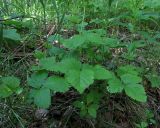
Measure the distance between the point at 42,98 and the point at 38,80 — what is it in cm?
13

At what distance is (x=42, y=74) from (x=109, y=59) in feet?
1.98

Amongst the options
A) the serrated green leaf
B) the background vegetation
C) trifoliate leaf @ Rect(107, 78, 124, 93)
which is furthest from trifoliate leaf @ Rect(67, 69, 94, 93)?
the serrated green leaf

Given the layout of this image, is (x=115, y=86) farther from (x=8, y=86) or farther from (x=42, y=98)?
(x=8, y=86)

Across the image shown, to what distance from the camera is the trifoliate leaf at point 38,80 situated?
1684 mm

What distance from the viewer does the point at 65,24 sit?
2648 mm

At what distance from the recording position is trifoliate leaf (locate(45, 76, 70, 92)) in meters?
1.60

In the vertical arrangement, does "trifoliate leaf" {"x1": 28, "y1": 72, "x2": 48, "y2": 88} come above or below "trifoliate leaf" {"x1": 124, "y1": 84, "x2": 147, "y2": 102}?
above

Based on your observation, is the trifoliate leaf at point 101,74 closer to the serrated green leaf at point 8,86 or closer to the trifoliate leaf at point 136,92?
the trifoliate leaf at point 136,92

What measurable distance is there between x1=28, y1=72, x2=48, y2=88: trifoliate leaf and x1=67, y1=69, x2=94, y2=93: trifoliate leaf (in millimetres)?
171

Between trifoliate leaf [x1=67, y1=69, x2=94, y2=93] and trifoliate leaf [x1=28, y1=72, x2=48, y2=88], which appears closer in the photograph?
trifoliate leaf [x1=67, y1=69, x2=94, y2=93]

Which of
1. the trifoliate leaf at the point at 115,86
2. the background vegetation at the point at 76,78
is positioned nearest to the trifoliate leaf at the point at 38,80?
the background vegetation at the point at 76,78

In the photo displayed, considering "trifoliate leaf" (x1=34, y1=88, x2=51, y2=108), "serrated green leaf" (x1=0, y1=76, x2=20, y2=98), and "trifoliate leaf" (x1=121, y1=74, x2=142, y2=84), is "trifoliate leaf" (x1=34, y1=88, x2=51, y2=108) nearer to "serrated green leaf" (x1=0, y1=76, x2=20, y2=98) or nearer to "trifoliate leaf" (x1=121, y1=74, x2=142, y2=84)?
"serrated green leaf" (x1=0, y1=76, x2=20, y2=98)

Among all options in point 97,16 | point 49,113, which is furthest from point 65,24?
point 49,113

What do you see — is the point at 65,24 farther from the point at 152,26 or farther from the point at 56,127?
the point at 56,127
